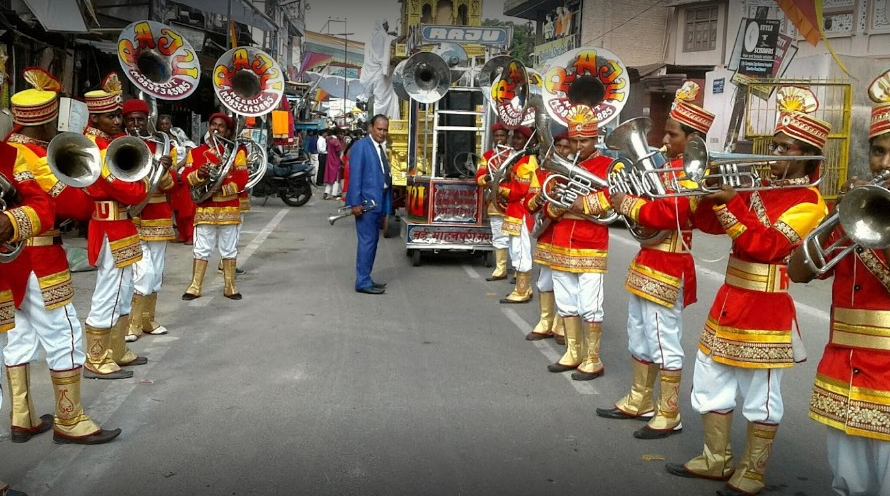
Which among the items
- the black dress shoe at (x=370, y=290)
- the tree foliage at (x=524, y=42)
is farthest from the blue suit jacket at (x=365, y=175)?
the tree foliage at (x=524, y=42)

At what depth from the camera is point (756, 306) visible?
391 centimetres

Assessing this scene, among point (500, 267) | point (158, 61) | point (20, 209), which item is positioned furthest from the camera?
point (500, 267)

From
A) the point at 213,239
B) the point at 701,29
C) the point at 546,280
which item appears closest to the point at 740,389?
the point at 546,280

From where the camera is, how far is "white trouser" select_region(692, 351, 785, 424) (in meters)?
3.98

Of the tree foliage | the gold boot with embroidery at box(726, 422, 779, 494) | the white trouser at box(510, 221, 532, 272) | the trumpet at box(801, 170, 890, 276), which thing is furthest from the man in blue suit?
the tree foliage

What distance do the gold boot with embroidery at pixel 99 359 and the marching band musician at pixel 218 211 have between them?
2659mm

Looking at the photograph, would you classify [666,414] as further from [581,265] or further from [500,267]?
[500,267]

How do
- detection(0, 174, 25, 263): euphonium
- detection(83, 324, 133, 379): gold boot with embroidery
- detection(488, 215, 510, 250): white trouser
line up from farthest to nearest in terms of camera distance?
detection(488, 215, 510, 250): white trouser, detection(83, 324, 133, 379): gold boot with embroidery, detection(0, 174, 25, 263): euphonium

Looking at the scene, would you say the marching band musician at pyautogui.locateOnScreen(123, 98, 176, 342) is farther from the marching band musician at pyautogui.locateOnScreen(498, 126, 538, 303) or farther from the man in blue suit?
the marching band musician at pyautogui.locateOnScreen(498, 126, 538, 303)

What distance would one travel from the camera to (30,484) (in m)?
4.10

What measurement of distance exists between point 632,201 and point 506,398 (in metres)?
1.78

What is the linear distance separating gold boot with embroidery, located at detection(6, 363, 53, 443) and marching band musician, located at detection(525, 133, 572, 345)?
12.1ft

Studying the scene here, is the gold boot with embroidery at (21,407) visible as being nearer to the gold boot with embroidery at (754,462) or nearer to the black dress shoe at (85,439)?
the black dress shoe at (85,439)

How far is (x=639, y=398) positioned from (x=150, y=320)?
4.27m
